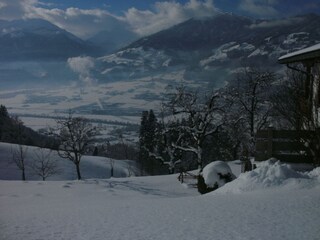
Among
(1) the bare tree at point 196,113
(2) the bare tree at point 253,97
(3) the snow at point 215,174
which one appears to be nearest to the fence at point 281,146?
(3) the snow at point 215,174

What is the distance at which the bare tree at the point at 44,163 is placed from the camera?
66106 millimetres

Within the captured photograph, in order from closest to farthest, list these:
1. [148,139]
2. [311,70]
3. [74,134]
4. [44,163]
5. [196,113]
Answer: [311,70] < [196,113] < [74,134] < [44,163] < [148,139]

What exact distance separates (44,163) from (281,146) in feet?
199

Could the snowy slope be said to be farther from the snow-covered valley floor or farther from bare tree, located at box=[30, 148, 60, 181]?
the snow-covered valley floor

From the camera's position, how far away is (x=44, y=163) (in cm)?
7044

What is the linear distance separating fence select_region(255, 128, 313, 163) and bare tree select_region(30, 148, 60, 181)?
52.5 metres

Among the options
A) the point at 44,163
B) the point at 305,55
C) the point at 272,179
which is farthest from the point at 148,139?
the point at 272,179

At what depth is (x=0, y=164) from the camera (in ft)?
228

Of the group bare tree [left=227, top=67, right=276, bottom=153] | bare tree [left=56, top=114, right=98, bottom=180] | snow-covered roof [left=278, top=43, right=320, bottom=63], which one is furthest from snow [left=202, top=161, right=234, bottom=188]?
bare tree [left=56, top=114, right=98, bottom=180]

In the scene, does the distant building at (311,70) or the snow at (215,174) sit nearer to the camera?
the distant building at (311,70)

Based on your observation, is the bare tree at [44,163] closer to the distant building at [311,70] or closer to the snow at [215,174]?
the snow at [215,174]

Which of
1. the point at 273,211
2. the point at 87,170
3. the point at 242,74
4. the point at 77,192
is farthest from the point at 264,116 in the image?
the point at 87,170

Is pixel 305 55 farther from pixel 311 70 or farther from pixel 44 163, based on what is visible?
pixel 44 163

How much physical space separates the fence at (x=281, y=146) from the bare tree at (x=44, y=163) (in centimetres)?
5247
